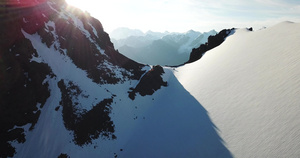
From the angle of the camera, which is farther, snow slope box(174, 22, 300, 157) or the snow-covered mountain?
the snow-covered mountain

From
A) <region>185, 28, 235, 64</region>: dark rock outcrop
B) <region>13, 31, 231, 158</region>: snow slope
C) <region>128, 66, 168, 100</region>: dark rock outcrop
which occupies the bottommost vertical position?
<region>13, 31, 231, 158</region>: snow slope

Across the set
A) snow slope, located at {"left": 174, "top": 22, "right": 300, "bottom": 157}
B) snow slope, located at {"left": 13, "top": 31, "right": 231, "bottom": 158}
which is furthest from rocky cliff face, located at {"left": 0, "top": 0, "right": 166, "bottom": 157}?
snow slope, located at {"left": 174, "top": 22, "right": 300, "bottom": 157}

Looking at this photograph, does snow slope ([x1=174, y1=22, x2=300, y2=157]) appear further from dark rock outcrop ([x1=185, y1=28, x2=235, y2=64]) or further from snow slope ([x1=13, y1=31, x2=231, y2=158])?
dark rock outcrop ([x1=185, y1=28, x2=235, y2=64])

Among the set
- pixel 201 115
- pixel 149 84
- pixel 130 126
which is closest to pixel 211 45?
pixel 149 84

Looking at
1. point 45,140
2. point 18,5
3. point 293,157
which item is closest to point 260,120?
point 293,157

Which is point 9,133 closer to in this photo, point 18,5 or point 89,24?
point 18,5

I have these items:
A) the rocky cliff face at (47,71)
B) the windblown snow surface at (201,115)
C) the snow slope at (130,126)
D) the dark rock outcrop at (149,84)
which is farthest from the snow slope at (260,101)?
the rocky cliff face at (47,71)
